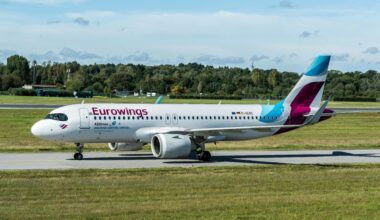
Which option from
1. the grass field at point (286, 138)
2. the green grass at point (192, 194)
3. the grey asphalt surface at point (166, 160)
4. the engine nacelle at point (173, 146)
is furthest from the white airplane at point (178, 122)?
the green grass at point (192, 194)

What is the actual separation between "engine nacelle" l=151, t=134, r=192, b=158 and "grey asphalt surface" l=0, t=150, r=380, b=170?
412 millimetres

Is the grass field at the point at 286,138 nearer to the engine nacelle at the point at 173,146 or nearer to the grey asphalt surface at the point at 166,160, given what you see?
the grey asphalt surface at the point at 166,160

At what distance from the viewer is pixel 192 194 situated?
20.5 metres

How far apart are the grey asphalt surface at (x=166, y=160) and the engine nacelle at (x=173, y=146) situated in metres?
0.41

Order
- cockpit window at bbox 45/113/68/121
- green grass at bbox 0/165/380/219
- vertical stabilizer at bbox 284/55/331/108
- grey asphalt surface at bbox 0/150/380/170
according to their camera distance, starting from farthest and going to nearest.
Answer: vertical stabilizer at bbox 284/55/331/108 < cockpit window at bbox 45/113/68/121 < grey asphalt surface at bbox 0/150/380/170 < green grass at bbox 0/165/380/219

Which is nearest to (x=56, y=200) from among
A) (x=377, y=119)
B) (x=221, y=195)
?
(x=221, y=195)

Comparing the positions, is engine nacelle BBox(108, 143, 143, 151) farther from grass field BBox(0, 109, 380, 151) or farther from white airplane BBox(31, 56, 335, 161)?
grass field BBox(0, 109, 380, 151)

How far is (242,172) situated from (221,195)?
23.3 ft

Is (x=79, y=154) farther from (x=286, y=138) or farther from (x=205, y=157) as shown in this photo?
(x=286, y=138)

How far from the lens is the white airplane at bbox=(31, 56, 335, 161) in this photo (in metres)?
32.2

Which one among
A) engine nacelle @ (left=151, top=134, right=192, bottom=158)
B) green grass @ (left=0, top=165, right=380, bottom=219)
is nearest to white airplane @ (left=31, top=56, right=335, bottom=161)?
engine nacelle @ (left=151, top=134, right=192, bottom=158)

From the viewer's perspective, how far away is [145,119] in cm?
3378

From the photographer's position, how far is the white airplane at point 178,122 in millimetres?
32219

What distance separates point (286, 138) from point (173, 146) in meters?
18.6
